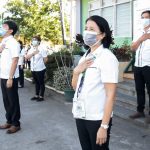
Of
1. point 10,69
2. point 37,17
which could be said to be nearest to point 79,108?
point 10,69

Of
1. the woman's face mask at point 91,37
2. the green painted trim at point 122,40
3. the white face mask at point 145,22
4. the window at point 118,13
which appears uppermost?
the window at point 118,13

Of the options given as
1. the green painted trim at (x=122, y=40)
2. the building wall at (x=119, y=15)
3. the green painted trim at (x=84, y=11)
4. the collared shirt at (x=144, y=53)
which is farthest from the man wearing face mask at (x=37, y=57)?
the green painted trim at (x=84, y=11)

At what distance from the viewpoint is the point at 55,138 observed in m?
6.28

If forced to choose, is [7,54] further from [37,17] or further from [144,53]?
[37,17]

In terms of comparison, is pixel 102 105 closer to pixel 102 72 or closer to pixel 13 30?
pixel 102 72

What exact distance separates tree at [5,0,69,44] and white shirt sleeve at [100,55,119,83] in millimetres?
14335

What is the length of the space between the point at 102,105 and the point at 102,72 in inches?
12.5

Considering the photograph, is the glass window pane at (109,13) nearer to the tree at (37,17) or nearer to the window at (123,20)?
the window at (123,20)

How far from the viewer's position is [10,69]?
6.32 meters

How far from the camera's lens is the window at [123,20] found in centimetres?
1178

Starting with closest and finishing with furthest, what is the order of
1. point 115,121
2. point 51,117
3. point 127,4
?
point 115,121
point 51,117
point 127,4

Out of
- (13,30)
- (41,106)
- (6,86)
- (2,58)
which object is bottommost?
(41,106)

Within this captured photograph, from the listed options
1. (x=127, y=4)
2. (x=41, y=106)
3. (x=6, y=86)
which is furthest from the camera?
(x=127, y=4)

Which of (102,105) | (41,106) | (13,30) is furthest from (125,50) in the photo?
(102,105)
